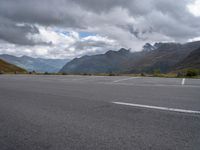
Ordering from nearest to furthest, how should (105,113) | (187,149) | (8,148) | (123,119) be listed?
(187,149), (8,148), (123,119), (105,113)

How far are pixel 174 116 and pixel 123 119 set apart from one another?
126 cm

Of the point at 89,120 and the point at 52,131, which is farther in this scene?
the point at 89,120

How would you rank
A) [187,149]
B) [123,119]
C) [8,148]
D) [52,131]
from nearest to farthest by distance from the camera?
[187,149] → [8,148] → [52,131] → [123,119]

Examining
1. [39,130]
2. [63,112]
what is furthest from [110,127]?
[63,112]

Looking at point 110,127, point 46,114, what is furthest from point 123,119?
point 46,114

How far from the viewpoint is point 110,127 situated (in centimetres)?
469

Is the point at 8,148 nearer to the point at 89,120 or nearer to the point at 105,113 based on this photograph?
the point at 89,120

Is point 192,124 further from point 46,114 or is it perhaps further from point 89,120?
point 46,114

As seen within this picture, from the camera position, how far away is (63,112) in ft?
20.4

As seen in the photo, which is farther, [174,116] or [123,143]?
[174,116]

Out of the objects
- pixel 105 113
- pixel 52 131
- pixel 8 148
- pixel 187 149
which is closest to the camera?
pixel 187 149

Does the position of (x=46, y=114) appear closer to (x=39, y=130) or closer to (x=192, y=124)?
(x=39, y=130)

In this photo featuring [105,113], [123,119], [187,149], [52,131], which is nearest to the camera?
[187,149]

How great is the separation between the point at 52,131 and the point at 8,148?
0.98 meters
